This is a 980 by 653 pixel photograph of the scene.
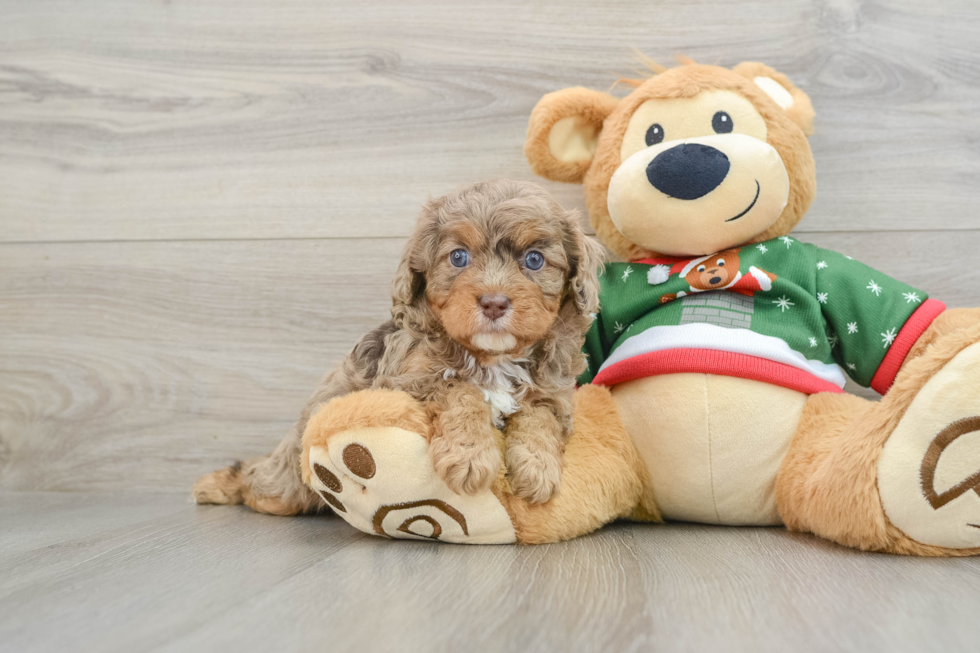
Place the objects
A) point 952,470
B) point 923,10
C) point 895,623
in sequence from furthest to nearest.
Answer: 1. point 923,10
2. point 952,470
3. point 895,623

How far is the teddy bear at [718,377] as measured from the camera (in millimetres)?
896

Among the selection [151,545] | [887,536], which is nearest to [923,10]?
[887,536]

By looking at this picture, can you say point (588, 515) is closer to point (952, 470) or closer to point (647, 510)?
point (647, 510)

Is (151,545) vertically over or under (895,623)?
under

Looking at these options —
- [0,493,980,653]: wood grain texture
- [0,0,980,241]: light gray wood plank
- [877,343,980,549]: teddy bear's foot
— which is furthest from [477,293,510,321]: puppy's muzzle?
[0,0,980,241]: light gray wood plank

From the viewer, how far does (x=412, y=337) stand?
102 centimetres

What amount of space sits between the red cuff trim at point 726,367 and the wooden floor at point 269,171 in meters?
0.45

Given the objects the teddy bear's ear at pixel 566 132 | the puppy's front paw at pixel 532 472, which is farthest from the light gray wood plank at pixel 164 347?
the puppy's front paw at pixel 532 472

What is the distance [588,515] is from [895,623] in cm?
42

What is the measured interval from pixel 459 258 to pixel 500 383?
189mm

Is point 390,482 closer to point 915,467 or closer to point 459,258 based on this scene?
point 459,258

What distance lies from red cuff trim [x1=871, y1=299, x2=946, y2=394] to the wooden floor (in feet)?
1.06

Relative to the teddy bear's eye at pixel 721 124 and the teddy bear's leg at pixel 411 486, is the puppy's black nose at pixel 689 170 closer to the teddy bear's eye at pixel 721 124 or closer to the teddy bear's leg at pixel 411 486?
the teddy bear's eye at pixel 721 124

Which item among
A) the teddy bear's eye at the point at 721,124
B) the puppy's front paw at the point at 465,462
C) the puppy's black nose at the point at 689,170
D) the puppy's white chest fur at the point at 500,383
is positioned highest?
the teddy bear's eye at the point at 721,124
